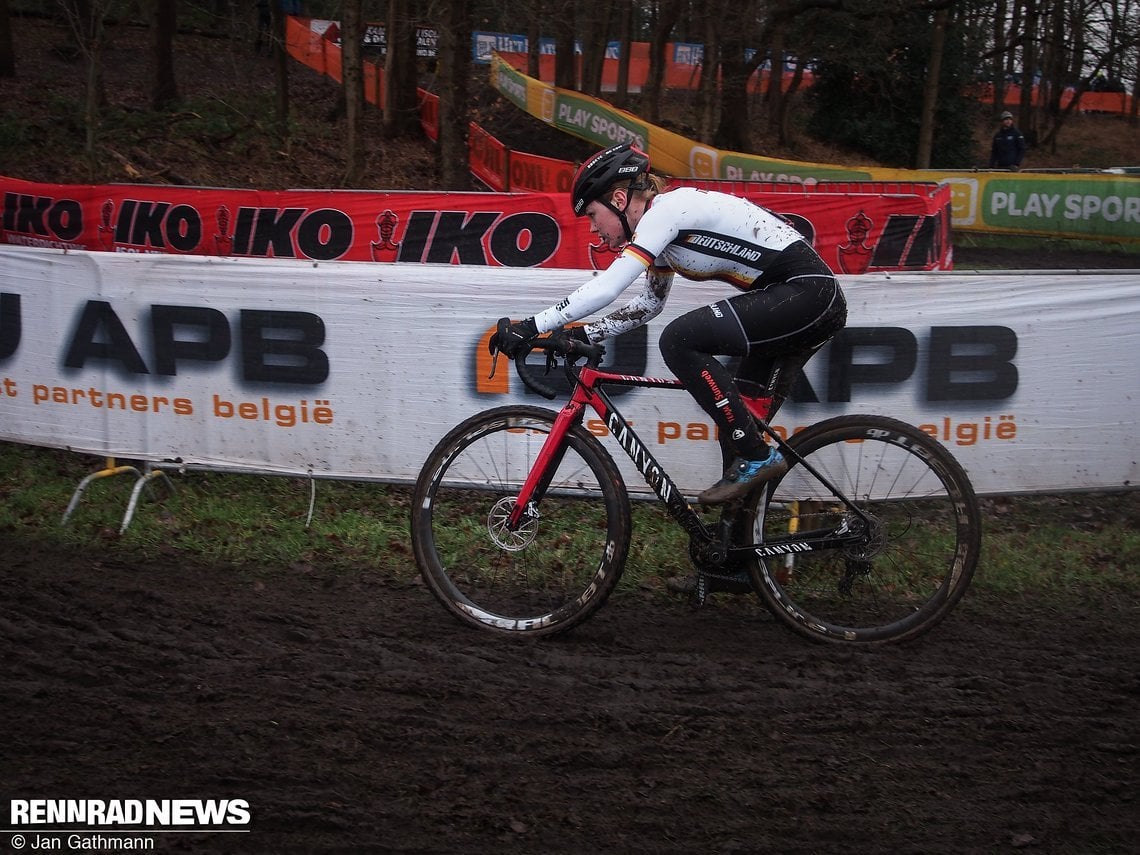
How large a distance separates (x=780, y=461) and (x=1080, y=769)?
167cm

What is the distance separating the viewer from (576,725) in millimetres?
4000

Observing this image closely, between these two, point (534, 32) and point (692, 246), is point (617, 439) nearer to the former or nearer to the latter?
point (692, 246)

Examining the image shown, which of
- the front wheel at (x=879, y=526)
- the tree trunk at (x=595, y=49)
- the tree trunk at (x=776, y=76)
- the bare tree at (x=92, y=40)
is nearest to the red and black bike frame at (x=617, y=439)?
the front wheel at (x=879, y=526)

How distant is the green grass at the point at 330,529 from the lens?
5.88 metres

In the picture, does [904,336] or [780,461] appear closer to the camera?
[780,461]

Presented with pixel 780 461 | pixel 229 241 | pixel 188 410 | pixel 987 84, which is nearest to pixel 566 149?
pixel 987 84

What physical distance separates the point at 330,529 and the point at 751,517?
2869 millimetres

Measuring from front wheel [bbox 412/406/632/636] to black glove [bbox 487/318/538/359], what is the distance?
0.46 meters

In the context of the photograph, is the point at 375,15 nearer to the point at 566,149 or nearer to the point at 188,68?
the point at 188,68

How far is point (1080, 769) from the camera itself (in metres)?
3.71

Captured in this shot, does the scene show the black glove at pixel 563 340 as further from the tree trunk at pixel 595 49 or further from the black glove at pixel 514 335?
the tree trunk at pixel 595 49

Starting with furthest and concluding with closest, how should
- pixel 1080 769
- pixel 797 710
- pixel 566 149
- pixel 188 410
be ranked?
pixel 566 149
pixel 188 410
pixel 797 710
pixel 1080 769

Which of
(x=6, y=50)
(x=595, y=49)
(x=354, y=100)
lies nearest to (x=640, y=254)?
(x=354, y=100)

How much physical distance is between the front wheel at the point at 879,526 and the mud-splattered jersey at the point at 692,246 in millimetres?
868
